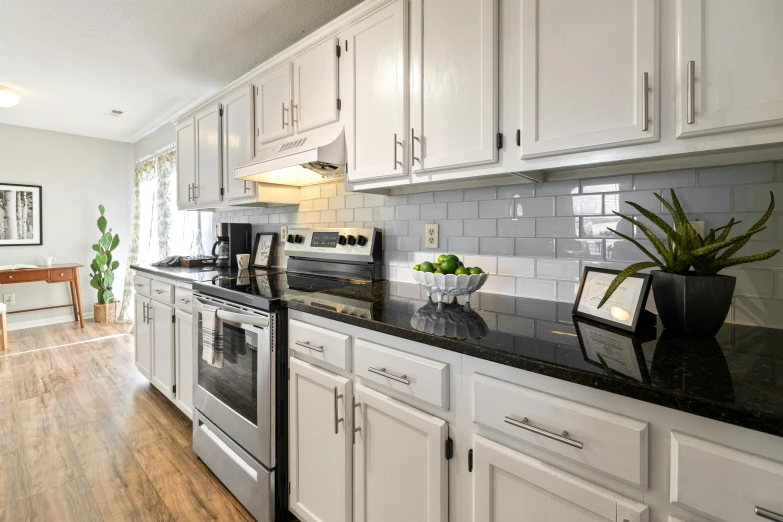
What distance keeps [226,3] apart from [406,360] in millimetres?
2246

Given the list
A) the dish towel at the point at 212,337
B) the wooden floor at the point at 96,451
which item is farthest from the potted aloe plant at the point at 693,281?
the wooden floor at the point at 96,451

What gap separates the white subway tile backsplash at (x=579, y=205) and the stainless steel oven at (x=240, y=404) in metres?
1.22

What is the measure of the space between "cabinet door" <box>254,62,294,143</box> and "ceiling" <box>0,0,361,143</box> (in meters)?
0.34

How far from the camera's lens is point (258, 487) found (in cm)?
165

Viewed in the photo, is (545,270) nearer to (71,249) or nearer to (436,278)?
(436,278)

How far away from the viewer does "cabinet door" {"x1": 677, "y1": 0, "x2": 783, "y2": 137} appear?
0.87 metres

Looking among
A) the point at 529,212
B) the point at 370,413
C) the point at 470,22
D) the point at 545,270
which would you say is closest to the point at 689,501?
the point at 370,413

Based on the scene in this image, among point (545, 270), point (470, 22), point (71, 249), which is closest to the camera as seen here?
point (470, 22)

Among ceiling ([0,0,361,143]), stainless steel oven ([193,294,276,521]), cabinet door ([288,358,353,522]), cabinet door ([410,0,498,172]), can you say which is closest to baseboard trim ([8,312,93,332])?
ceiling ([0,0,361,143])

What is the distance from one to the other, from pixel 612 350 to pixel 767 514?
368 millimetres

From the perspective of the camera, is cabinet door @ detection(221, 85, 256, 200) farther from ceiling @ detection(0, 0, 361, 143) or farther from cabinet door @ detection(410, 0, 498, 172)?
cabinet door @ detection(410, 0, 498, 172)

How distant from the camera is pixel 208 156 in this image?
2959mm

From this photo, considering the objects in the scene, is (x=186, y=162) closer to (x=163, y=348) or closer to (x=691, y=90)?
(x=163, y=348)

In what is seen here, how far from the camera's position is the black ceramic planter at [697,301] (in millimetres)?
976
